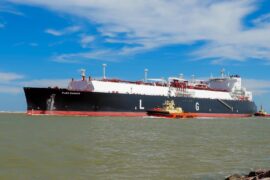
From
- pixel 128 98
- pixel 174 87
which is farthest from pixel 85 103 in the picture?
pixel 174 87

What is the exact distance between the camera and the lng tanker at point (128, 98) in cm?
6419

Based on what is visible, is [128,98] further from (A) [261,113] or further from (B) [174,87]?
(A) [261,113]

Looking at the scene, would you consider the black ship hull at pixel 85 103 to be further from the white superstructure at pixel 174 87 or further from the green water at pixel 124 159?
the green water at pixel 124 159

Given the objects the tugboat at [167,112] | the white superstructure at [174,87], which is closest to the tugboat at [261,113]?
the white superstructure at [174,87]

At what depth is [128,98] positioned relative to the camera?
69.2m

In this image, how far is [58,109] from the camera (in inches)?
2509

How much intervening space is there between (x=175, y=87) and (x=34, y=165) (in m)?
67.5

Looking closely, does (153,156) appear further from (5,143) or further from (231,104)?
(231,104)

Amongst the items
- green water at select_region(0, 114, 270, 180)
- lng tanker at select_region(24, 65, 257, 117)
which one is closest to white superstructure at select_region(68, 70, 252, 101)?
lng tanker at select_region(24, 65, 257, 117)

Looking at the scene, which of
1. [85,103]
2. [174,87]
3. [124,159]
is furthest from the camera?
[174,87]

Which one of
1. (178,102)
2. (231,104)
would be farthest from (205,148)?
(231,104)

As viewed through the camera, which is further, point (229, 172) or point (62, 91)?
point (62, 91)

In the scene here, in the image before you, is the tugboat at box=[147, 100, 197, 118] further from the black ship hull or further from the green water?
the green water

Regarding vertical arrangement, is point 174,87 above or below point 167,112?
above
